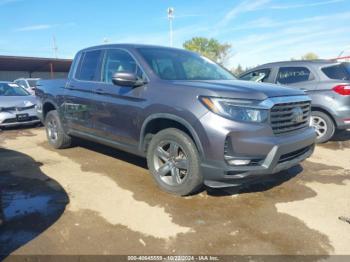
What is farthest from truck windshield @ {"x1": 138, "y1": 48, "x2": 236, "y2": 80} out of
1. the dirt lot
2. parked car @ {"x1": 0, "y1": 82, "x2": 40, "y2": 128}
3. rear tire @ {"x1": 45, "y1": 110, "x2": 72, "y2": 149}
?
parked car @ {"x1": 0, "y1": 82, "x2": 40, "y2": 128}

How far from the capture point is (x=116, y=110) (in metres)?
4.66

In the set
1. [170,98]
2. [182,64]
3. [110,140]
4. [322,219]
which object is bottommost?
[322,219]

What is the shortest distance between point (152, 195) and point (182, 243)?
3.90 feet

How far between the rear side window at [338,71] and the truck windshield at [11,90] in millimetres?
8349

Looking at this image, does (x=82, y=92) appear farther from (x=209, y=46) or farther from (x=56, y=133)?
(x=209, y=46)

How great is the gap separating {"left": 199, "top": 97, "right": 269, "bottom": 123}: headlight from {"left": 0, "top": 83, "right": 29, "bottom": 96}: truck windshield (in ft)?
26.4

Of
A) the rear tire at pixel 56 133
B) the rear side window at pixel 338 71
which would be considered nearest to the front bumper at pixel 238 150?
the rear tire at pixel 56 133

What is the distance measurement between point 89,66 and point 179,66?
1677mm

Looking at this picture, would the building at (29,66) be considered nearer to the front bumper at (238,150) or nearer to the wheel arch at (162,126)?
the wheel arch at (162,126)

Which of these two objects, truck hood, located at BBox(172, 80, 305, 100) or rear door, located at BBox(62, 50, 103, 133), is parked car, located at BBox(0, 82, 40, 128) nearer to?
rear door, located at BBox(62, 50, 103, 133)

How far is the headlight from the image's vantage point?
3.54 meters

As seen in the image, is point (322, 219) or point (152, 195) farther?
point (152, 195)

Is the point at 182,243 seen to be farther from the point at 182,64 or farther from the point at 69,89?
the point at 69,89

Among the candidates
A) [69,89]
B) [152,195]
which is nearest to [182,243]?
[152,195]
